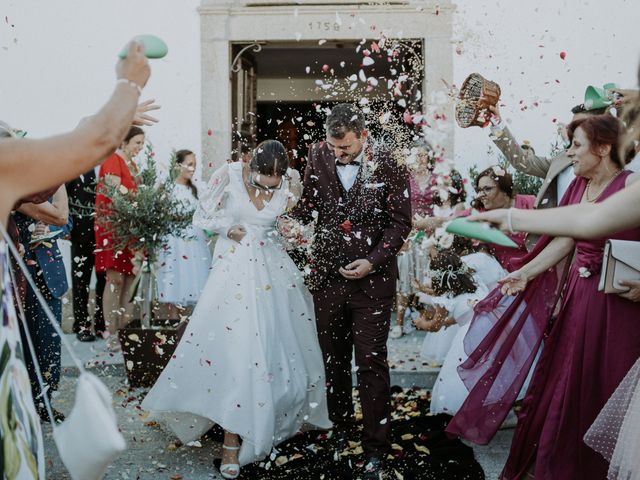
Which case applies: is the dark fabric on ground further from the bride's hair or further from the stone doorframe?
the stone doorframe

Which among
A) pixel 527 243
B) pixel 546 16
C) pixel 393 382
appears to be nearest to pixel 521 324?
pixel 527 243

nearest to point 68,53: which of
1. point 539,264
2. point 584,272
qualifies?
point 539,264

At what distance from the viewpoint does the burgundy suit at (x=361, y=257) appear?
396 centimetres

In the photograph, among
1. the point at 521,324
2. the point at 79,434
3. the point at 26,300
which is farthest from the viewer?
the point at 26,300

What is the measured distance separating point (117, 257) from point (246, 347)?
2.98m

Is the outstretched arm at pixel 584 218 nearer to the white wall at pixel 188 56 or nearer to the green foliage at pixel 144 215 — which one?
the green foliage at pixel 144 215

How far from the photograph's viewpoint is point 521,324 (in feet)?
11.7

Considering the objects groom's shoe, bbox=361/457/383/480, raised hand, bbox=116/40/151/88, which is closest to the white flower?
groom's shoe, bbox=361/457/383/480

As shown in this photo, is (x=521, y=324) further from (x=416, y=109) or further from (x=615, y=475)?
(x=416, y=109)

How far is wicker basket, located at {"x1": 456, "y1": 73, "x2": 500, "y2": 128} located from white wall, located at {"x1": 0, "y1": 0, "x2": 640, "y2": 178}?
3034 mm

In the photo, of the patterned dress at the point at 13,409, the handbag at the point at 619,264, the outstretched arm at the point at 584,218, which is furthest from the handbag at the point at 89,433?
the handbag at the point at 619,264

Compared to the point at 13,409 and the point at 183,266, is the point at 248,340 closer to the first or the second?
the point at 13,409

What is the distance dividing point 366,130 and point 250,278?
1.11 m

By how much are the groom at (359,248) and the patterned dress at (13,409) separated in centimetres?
237
